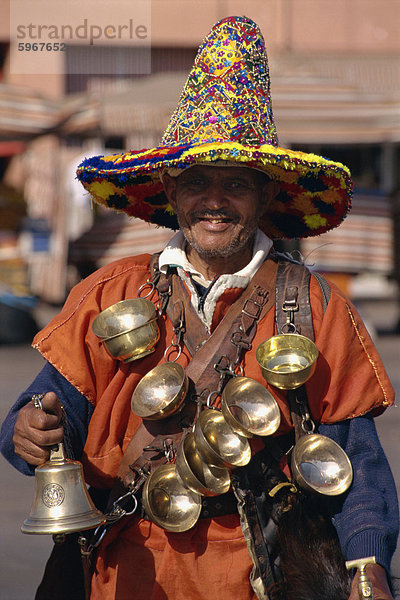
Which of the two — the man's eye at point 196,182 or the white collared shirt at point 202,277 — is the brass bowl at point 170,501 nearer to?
the white collared shirt at point 202,277

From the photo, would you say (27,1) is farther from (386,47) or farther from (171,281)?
(171,281)

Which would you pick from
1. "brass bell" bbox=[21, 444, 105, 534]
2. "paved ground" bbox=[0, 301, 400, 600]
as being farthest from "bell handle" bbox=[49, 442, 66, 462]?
"paved ground" bbox=[0, 301, 400, 600]

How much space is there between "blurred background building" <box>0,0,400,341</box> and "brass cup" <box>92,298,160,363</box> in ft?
26.6

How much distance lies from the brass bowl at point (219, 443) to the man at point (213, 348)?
0.07 m

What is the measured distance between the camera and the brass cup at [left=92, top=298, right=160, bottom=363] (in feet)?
7.79

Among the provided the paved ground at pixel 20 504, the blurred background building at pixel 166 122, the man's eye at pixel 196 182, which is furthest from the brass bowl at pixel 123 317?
the blurred background building at pixel 166 122

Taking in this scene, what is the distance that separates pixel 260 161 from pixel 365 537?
3.30 feet

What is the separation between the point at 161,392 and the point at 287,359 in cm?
34

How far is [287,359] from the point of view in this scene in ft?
7.64

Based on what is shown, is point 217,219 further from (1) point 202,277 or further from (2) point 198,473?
(2) point 198,473

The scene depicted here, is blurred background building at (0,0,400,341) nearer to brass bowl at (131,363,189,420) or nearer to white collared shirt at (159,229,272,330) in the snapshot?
white collared shirt at (159,229,272,330)

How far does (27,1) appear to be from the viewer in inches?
496

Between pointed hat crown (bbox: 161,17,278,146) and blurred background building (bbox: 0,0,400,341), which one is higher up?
blurred background building (bbox: 0,0,400,341)

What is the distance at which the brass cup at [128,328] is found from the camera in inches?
93.5
